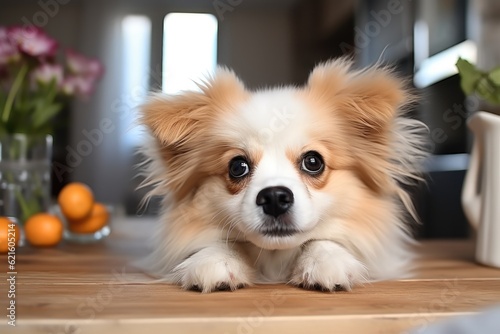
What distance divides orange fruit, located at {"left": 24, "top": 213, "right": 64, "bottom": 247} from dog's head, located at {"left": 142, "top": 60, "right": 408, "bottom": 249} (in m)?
0.50

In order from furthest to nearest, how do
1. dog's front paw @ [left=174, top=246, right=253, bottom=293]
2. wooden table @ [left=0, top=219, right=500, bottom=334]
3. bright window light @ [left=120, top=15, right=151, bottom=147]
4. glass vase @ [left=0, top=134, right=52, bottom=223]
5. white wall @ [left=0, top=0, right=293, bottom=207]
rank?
bright window light @ [left=120, top=15, right=151, bottom=147] → white wall @ [left=0, top=0, right=293, bottom=207] → glass vase @ [left=0, top=134, right=52, bottom=223] → dog's front paw @ [left=174, top=246, right=253, bottom=293] → wooden table @ [left=0, top=219, right=500, bottom=334]

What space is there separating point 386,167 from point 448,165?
1.88 metres

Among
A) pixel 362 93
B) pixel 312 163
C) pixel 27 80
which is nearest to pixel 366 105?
pixel 362 93

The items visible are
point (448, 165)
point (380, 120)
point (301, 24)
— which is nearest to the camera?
point (380, 120)

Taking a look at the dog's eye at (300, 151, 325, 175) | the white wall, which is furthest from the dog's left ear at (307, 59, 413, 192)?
the white wall

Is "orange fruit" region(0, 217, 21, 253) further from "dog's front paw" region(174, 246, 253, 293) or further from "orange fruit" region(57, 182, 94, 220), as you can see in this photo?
"dog's front paw" region(174, 246, 253, 293)

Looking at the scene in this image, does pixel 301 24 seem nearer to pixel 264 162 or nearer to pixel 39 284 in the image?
pixel 264 162

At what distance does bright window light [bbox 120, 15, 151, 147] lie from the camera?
13.2 ft

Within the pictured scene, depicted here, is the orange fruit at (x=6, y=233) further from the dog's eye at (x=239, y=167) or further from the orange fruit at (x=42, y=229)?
the dog's eye at (x=239, y=167)

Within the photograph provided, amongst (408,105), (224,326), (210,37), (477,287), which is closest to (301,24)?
(210,37)

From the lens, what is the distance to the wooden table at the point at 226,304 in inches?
35.4

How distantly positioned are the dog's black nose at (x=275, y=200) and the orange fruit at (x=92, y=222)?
94 cm

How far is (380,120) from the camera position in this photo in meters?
1.31

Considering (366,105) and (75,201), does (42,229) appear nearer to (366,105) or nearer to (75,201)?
(75,201)
